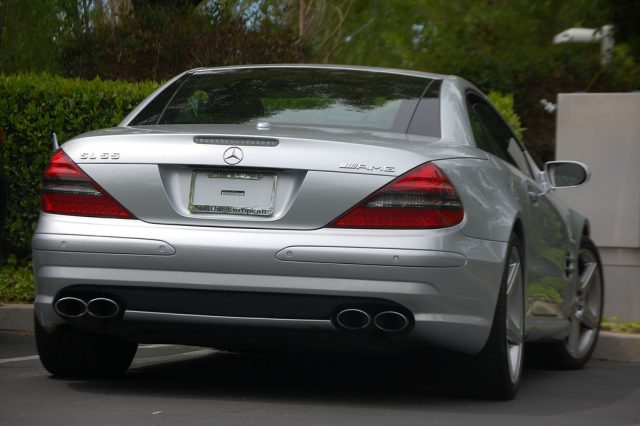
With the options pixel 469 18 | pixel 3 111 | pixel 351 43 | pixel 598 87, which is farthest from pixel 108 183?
pixel 351 43

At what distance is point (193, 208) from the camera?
19.0 feet

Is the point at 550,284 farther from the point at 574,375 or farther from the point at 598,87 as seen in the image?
the point at 598,87

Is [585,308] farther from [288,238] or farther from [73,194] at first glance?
[73,194]

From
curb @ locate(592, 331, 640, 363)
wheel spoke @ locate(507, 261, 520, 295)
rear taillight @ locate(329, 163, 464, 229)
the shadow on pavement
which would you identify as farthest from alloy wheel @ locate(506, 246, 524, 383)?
curb @ locate(592, 331, 640, 363)

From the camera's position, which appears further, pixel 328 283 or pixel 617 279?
pixel 617 279

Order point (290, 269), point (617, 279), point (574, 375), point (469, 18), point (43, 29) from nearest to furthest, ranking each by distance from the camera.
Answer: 1. point (290, 269)
2. point (574, 375)
3. point (617, 279)
4. point (43, 29)
5. point (469, 18)

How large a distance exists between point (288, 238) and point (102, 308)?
0.86m

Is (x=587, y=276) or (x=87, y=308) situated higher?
(x=87, y=308)

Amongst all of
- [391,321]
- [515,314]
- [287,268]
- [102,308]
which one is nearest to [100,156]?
[102,308]

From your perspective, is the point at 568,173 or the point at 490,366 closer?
the point at 490,366

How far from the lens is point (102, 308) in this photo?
5941mm

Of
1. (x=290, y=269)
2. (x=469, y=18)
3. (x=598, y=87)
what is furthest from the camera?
(x=469, y=18)

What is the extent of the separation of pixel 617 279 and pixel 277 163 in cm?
515

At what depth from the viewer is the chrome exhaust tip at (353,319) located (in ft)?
18.7
